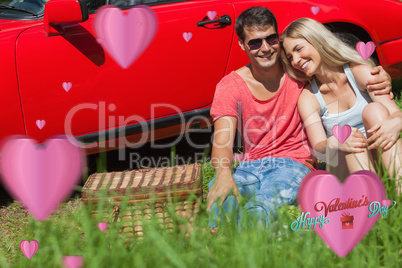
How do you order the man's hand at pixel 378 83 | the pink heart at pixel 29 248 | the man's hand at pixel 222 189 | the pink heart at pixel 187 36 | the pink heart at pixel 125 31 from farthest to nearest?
the pink heart at pixel 187 36 < the pink heart at pixel 125 31 < the man's hand at pixel 378 83 < the man's hand at pixel 222 189 < the pink heart at pixel 29 248

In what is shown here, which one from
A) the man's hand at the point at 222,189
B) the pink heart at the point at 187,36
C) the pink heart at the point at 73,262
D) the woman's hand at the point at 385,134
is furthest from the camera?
the pink heart at the point at 187,36

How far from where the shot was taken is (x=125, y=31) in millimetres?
2922

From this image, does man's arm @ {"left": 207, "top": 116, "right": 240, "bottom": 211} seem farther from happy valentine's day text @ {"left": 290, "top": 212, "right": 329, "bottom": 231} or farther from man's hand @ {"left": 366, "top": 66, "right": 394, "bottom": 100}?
man's hand @ {"left": 366, "top": 66, "right": 394, "bottom": 100}

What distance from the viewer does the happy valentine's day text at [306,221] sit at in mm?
1981

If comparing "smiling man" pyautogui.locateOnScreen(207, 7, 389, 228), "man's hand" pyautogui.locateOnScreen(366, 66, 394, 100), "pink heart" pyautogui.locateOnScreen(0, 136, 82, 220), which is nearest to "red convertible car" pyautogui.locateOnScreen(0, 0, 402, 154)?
"smiling man" pyautogui.locateOnScreen(207, 7, 389, 228)

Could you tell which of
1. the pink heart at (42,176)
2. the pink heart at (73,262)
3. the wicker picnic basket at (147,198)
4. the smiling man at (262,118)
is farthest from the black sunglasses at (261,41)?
the pink heart at (73,262)

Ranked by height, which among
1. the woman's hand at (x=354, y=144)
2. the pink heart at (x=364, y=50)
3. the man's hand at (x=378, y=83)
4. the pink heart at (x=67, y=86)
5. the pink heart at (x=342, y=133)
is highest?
the pink heart at (x=364, y=50)

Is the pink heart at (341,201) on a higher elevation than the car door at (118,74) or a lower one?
lower

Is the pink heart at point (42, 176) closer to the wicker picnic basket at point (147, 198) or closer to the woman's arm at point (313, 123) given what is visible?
the wicker picnic basket at point (147, 198)

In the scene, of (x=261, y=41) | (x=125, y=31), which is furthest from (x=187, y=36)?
(x=261, y=41)

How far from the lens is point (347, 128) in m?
2.48

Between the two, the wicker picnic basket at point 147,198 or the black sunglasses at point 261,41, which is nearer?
the wicker picnic basket at point 147,198

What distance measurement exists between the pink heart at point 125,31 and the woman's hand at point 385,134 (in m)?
1.37

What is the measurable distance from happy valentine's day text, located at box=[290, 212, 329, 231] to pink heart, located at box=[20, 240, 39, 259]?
104cm
